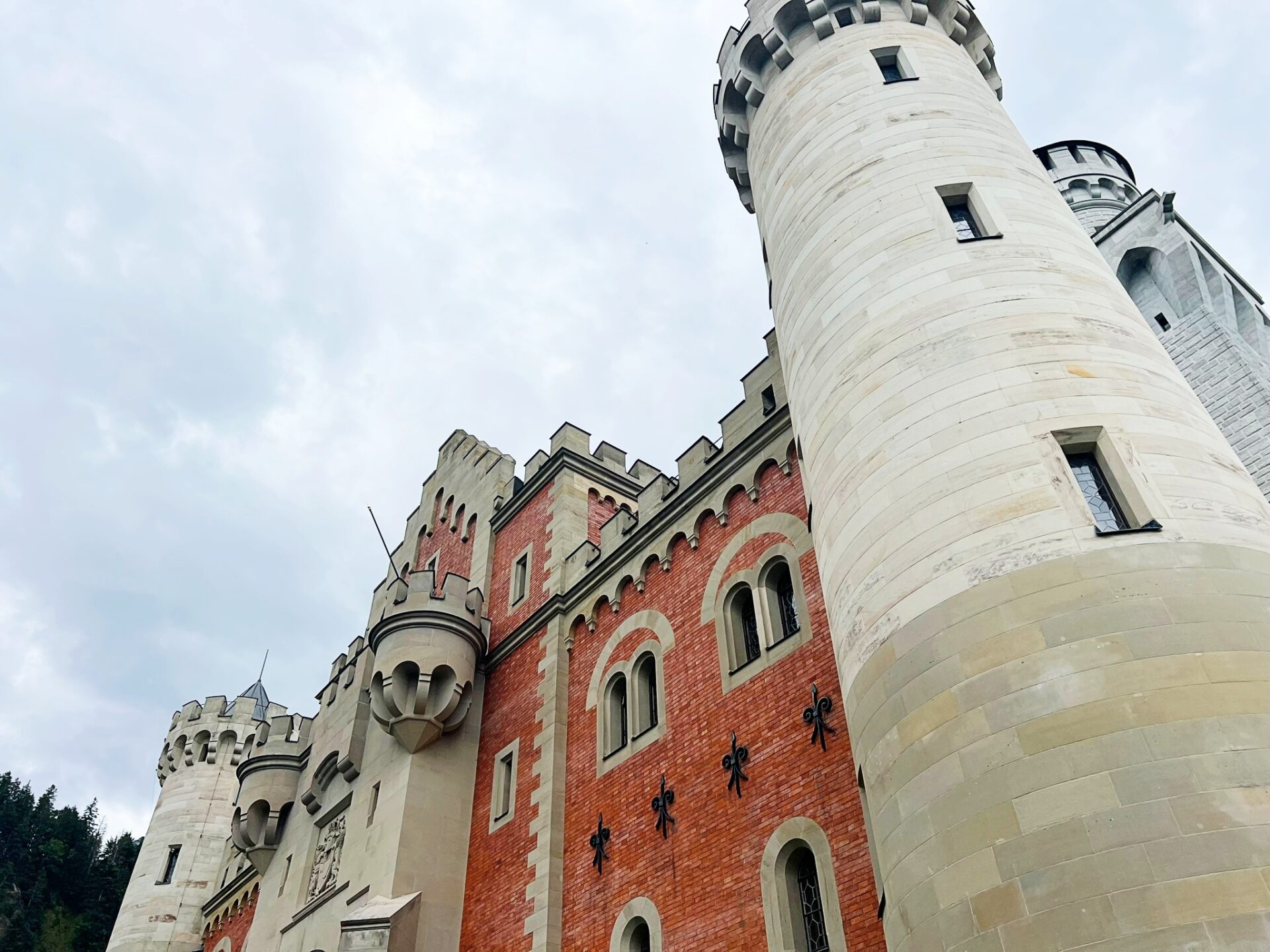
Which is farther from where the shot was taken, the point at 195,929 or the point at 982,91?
the point at 195,929

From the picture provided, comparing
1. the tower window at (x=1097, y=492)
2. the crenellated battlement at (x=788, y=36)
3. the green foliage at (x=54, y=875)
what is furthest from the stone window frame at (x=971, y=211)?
the green foliage at (x=54, y=875)

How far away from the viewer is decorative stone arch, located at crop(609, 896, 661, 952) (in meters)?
14.6

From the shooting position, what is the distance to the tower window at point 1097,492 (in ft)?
31.6

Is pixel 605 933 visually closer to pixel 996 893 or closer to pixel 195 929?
pixel 996 893

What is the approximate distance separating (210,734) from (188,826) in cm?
357

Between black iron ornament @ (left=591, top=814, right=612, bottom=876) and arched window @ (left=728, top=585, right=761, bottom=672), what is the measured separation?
3.63 meters

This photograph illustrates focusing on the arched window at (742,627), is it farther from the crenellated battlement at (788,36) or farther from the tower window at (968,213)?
the crenellated battlement at (788,36)

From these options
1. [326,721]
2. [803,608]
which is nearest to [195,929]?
[326,721]

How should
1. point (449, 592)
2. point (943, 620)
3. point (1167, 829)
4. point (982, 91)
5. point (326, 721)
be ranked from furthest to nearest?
1. point (326, 721)
2. point (449, 592)
3. point (982, 91)
4. point (943, 620)
5. point (1167, 829)

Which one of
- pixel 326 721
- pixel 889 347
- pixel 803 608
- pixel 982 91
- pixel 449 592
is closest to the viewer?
pixel 889 347

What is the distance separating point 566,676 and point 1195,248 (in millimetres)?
17233

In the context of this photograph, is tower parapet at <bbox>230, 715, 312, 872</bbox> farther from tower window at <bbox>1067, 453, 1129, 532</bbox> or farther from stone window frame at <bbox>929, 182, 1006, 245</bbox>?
tower window at <bbox>1067, 453, 1129, 532</bbox>

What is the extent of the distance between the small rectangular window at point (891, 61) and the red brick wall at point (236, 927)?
25.2 meters

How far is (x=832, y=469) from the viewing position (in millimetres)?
12078
